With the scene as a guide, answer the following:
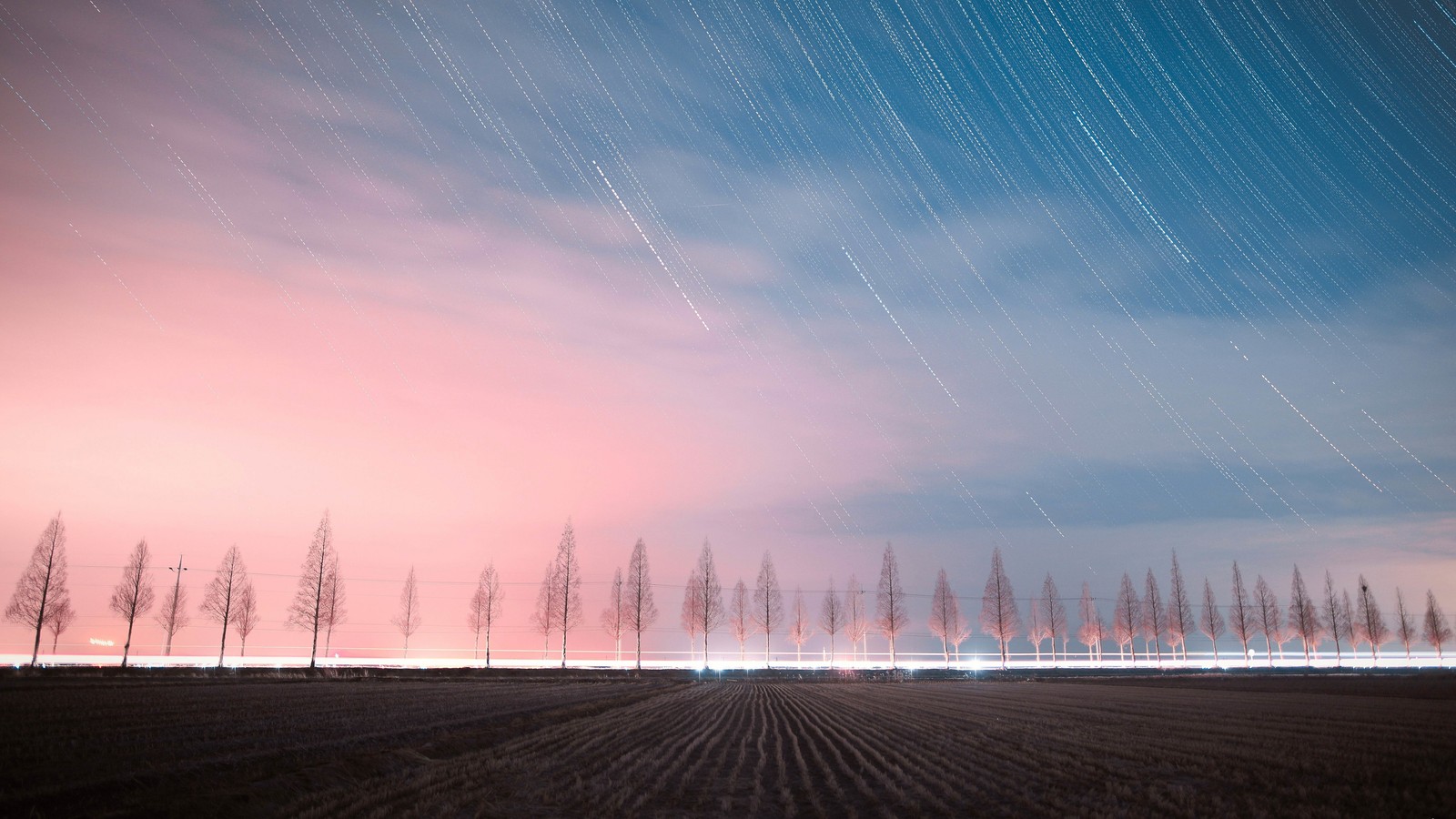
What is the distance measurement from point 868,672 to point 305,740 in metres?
74.8

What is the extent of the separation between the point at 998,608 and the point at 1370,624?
225 feet

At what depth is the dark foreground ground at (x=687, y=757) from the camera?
16266mm

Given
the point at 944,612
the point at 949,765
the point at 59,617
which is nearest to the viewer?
the point at 949,765

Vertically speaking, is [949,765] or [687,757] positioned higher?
[949,765]

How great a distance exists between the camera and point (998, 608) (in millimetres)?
112312

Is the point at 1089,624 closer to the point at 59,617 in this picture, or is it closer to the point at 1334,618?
the point at 1334,618

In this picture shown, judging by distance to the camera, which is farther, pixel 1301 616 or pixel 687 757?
pixel 1301 616

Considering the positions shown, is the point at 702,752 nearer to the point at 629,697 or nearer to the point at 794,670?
the point at 629,697

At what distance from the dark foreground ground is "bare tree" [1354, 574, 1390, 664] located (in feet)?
369

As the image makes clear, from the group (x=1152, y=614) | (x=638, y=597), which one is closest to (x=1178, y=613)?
(x=1152, y=614)

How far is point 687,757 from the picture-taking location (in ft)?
77.8

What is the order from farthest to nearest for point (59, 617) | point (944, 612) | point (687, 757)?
point (944, 612) → point (59, 617) → point (687, 757)

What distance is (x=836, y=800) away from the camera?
1734 cm

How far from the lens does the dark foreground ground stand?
16266 mm
